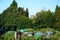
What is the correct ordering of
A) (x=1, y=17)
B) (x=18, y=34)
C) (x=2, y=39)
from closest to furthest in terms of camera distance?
(x=18, y=34) → (x=2, y=39) → (x=1, y=17)

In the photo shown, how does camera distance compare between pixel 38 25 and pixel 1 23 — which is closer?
pixel 38 25

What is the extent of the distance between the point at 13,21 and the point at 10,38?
55.5 feet

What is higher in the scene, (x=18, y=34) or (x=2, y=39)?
(x=18, y=34)

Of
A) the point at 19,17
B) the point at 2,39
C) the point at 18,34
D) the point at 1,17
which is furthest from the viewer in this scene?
the point at 1,17

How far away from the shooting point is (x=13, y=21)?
28.8 metres

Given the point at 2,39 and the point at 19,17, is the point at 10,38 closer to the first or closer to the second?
the point at 2,39

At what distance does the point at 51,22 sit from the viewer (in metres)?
28.8

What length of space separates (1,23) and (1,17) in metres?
3.30

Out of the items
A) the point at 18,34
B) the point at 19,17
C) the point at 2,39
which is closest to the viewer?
the point at 18,34

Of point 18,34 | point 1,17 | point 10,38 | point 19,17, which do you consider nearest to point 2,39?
point 10,38

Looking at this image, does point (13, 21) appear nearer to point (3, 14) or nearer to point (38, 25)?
point (38, 25)

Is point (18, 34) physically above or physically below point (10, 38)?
above

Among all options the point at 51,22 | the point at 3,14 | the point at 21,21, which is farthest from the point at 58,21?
the point at 3,14

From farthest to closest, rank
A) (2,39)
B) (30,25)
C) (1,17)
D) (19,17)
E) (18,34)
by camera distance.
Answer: (1,17) → (19,17) → (30,25) → (2,39) → (18,34)
